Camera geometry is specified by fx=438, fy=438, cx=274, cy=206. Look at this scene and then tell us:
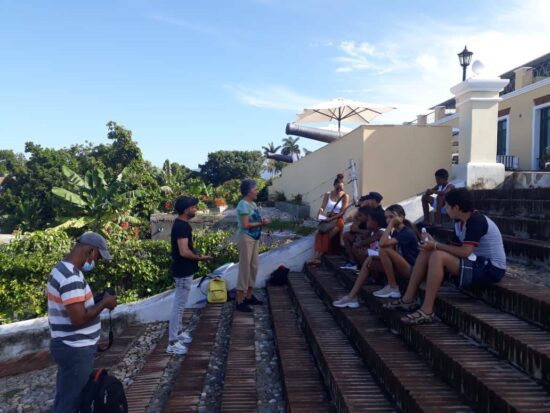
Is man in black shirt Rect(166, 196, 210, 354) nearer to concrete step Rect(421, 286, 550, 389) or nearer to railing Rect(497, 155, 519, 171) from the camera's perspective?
concrete step Rect(421, 286, 550, 389)

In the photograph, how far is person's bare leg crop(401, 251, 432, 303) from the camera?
394cm

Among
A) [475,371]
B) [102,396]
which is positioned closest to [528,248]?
[475,371]

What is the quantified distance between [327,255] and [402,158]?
9.39 ft

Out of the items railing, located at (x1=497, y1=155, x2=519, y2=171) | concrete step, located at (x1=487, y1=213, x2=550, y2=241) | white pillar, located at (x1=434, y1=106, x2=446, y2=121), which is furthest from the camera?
white pillar, located at (x1=434, y1=106, x2=446, y2=121)

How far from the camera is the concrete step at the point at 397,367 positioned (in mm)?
2697

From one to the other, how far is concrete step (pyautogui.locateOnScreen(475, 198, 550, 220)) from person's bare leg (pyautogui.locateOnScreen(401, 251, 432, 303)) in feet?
9.64

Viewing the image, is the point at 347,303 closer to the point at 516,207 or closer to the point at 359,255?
the point at 359,255

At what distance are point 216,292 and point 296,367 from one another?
2.88 m

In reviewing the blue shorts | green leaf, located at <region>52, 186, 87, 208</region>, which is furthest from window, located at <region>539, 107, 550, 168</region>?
green leaf, located at <region>52, 186, 87, 208</region>

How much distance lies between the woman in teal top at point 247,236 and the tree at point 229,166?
52.3 metres

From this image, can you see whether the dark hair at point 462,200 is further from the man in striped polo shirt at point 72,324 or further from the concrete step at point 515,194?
the concrete step at point 515,194

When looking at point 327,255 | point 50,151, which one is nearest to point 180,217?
point 327,255

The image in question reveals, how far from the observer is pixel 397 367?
126 inches

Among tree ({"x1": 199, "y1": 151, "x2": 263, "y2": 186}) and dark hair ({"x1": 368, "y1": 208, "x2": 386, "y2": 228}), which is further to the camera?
tree ({"x1": 199, "y1": 151, "x2": 263, "y2": 186})
